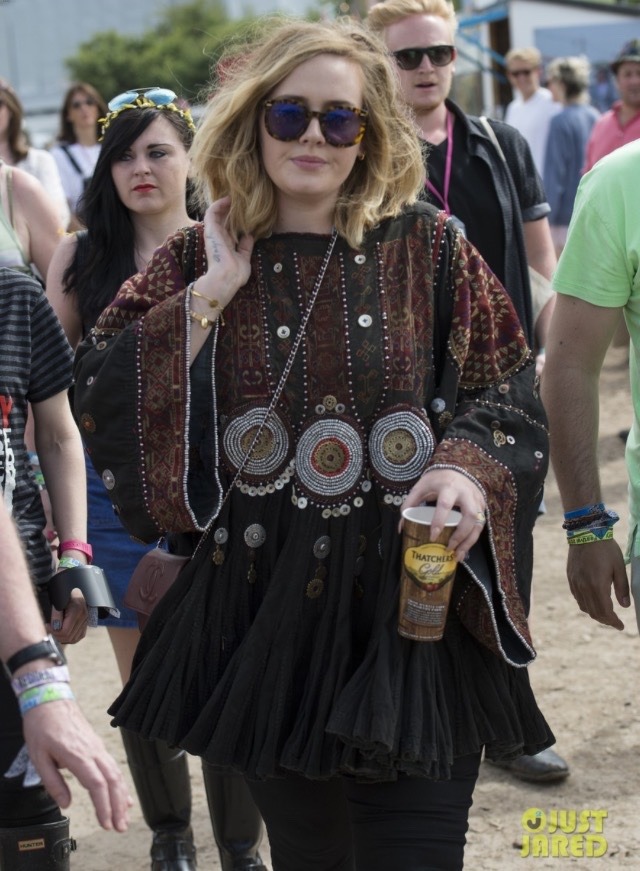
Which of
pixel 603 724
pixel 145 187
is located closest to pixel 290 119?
pixel 145 187

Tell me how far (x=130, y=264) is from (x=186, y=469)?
1423 mm

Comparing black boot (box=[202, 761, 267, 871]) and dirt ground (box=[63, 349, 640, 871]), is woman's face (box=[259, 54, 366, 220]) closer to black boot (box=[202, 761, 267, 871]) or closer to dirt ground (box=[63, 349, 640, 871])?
black boot (box=[202, 761, 267, 871])

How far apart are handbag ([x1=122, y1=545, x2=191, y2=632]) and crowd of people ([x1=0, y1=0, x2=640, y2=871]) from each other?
4 centimetres

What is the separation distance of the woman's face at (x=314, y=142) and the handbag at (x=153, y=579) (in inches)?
31.7

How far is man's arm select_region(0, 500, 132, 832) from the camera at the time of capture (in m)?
1.92

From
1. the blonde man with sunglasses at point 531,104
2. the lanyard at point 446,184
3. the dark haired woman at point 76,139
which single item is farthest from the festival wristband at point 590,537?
the blonde man with sunglasses at point 531,104

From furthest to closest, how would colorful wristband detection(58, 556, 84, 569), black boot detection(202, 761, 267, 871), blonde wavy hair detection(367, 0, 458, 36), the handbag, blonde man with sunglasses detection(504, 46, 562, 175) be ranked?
blonde man with sunglasses detection(504, 46, 562, 175)
blonde wavy hair detection(367, 0, 458, 36)
black boot detection(202, 761, 267, 871)
colorful wristband detection(58, 556, 84, 569)
the handbag

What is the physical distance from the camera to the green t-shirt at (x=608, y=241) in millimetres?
2701

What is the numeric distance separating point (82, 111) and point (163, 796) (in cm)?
659

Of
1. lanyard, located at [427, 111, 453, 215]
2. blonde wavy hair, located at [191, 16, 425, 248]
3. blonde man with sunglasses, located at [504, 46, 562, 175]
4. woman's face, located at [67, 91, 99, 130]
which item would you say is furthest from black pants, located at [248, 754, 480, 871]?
blonde man with sunglasses, located at [504, 46, 562, 175]

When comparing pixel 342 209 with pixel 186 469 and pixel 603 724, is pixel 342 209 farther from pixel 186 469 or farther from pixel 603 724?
pixel 603 724

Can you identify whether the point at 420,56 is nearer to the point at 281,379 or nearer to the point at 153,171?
the point at 153,171

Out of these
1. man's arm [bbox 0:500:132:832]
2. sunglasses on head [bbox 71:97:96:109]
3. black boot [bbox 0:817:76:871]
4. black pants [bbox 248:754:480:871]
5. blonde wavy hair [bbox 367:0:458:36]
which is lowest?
black boot [bbox 0:817:76:871]

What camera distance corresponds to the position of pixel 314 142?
2.65 m
